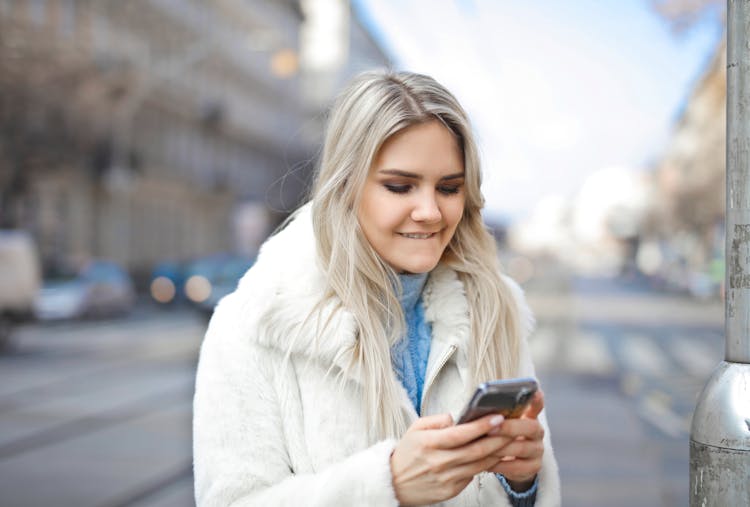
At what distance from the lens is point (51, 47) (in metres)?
23.9

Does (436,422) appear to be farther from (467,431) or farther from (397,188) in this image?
(397,188)

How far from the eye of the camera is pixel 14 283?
16.2m

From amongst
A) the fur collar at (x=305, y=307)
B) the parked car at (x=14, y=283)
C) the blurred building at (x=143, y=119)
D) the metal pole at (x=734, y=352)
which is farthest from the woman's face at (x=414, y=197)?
the parked car at (x=14, y=283)

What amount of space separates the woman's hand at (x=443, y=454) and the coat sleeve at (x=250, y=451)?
6 cm

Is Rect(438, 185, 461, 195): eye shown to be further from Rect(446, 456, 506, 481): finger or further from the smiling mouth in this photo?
Rect(446, 456, 506, 481): finger

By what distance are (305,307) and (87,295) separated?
23045 millimetres

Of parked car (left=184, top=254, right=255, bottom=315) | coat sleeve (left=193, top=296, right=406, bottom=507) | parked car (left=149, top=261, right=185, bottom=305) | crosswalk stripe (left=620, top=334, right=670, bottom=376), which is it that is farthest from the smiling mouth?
parked car (left=149, top=261, right=185, bottom=305)

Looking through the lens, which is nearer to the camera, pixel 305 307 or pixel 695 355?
pixel 305 307

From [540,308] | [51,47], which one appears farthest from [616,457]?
[540,308]

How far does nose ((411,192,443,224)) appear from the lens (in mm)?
1923

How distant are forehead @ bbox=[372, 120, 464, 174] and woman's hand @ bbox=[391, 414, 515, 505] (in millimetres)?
532

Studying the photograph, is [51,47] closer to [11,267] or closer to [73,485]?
[11,267]

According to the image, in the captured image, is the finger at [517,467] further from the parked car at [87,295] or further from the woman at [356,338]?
the parked car at [87,295]

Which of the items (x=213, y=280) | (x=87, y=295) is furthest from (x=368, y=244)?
(x=87, y=295)
